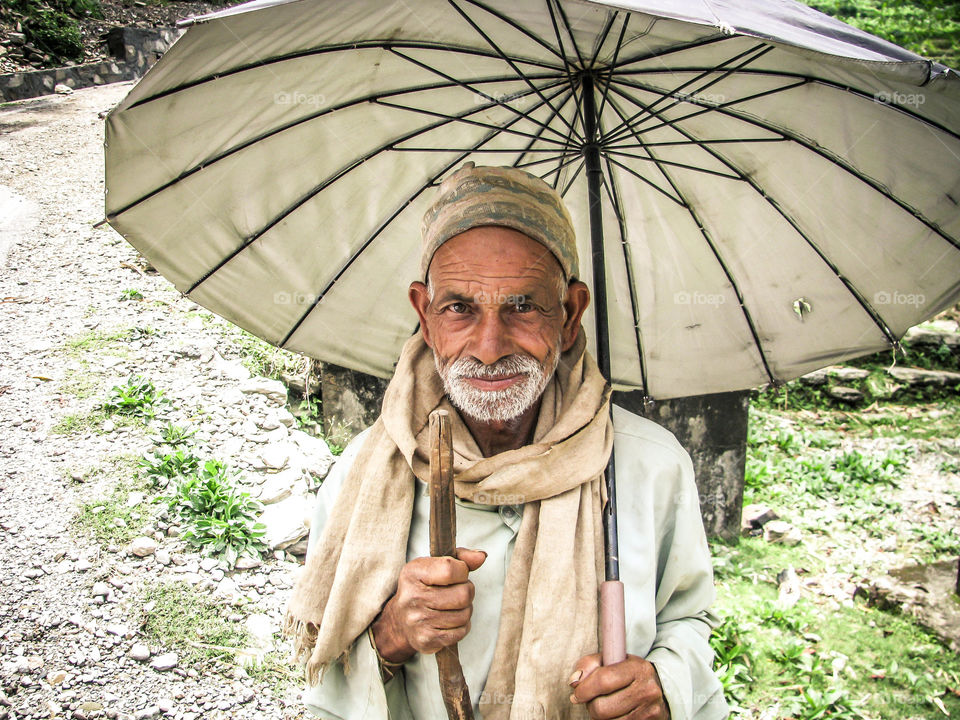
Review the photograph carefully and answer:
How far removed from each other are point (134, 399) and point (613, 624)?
411 cm

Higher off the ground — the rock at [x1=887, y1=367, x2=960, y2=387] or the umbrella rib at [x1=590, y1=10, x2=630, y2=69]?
the umbrella rib at [x1=590, y1=10, x2=630, y2=69]

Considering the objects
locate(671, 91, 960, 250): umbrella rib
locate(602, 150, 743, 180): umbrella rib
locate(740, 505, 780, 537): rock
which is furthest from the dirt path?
locate(740, 505, 780, 537): rock

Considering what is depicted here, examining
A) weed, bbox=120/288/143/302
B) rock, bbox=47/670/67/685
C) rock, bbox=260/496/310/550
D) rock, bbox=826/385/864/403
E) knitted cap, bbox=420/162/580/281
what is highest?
knitted cap, bbox=420/162/580/281

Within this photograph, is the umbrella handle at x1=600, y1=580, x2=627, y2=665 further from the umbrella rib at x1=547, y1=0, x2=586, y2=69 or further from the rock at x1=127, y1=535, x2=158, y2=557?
the rock at x1=127, y1=535, x2=158, y2=557

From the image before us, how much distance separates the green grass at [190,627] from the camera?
330 centimetres

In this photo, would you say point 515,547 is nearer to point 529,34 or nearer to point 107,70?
point 529,34

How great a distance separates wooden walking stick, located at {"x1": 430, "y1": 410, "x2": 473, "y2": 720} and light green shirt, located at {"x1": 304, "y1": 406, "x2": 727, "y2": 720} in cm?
24

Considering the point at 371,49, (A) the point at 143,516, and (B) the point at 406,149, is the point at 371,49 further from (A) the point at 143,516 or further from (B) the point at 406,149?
(A) the point at 143,516

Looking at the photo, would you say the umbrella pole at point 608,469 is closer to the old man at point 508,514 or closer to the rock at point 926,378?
the old man at point 508,514

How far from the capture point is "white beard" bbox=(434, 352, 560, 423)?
1.89 metres

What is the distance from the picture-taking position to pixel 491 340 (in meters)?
1.87

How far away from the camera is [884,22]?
1393cm

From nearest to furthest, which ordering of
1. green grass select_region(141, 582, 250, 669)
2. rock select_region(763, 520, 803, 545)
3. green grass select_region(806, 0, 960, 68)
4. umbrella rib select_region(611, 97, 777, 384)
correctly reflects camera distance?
umbrella rib select_region(611, 97, 777, 384), green grass select_region(141, 582, 250, 669), rock select_region(763, 520, 803, 545), green grass select_region(806, 0, 960, 68)

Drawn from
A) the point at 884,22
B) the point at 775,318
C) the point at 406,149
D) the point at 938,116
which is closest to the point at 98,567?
the point at 406,149
